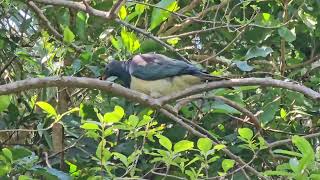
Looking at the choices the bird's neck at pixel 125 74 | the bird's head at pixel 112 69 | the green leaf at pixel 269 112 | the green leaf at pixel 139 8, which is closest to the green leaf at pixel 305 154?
the green leaf at pixel 269 112

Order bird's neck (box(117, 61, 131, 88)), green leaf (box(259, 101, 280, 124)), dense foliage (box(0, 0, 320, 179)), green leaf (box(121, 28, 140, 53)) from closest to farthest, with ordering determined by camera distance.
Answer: dense foliage (box(0, 0, 320, 179)) → green leaf (box(121, 28, 140, 53)) → green leaf (box(259, 101, 280, 124)) → bird's neck (box(117, 61, 131, 88))

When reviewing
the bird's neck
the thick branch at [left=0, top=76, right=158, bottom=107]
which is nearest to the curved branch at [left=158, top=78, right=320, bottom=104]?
the thick branch at [left=0, top=76, right=158, bottom=107]

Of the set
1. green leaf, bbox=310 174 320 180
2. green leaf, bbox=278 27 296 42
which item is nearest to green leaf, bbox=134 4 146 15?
green leaf, bbox=278 27 296 42

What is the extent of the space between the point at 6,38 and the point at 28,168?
1511 mm

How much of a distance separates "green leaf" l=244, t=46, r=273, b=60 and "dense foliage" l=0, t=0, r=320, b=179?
0.04ft

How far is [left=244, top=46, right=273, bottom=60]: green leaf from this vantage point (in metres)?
4.36

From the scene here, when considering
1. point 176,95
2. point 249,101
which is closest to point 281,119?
point 249,101

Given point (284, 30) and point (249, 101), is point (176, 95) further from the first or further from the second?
point (249, 101)

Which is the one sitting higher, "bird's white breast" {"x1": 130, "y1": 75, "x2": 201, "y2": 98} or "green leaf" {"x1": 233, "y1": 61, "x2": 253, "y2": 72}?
"green leaf" {"x1": 233, "y1": 61, "x2": 253, "y2": 72}

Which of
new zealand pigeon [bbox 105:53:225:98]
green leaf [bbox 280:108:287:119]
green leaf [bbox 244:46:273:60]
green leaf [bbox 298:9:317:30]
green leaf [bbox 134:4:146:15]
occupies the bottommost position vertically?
green leaf [bbox 280:108:287:119]

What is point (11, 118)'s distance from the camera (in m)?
4.25

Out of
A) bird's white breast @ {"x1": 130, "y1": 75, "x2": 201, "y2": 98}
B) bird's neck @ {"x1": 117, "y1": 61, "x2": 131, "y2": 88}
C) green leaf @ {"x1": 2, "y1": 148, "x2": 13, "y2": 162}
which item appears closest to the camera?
green leaf @ {"x1": 2, "y1": 148, "x2": 13, "y2": 162}

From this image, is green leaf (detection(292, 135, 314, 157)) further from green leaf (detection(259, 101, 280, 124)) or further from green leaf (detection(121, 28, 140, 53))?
green leaf (detection(121, 28, 140, 53))

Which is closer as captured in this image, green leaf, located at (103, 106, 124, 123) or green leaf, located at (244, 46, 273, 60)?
green leaf, located at (103, 106, 124, 123)
